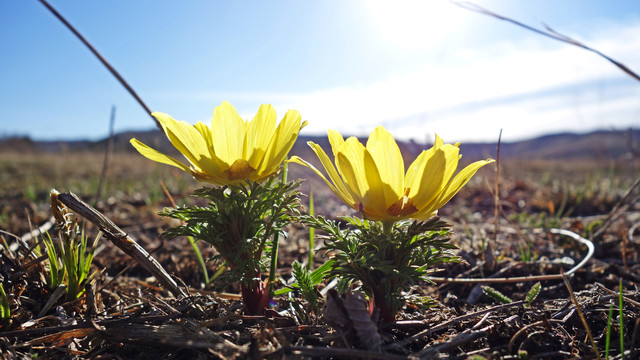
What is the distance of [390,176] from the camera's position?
4.37ft

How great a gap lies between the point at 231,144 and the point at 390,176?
55 centimetres

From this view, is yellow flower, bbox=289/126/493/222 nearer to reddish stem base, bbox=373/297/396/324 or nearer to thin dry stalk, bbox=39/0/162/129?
reddish stem base, bbox=373/297/396/324

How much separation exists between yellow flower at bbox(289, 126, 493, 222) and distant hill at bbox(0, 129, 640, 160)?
537mm

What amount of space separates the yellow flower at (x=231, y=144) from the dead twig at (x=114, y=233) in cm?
28

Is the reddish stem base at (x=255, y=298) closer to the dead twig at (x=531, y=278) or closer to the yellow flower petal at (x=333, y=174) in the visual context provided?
the yellow flower petal at (x=333, y=174)

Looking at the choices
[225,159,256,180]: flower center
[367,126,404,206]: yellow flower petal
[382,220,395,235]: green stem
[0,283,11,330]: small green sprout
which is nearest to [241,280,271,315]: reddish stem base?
[225,159,256,180]: flower center

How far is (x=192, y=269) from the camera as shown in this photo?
7.97 feet

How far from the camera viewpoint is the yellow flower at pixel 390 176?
1.28 metres

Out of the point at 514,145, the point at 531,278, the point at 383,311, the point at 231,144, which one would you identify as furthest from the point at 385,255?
the point at 514,145

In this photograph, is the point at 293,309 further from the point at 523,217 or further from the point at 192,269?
the point at 523,217

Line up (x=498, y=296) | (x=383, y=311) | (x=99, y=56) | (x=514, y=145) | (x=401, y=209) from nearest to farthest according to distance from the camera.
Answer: (x=401, y=209) → (x=383, y=311) → (x=498, y=296) → (x=99, y=56) → (x=514, y=145)

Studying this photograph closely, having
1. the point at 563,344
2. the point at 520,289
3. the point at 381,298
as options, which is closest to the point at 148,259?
the point at 381,298

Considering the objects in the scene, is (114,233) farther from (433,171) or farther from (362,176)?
(433,171)

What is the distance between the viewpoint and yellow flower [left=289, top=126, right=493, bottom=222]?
50.4 inches
